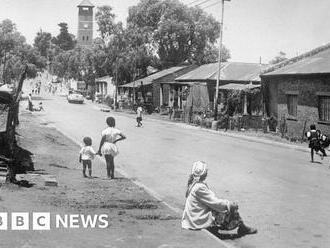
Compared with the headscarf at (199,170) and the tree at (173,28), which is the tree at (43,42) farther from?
the headscarf at (199,170)

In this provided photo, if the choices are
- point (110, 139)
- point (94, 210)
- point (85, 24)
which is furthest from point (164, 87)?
point (85, 24)

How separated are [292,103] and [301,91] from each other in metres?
1.50

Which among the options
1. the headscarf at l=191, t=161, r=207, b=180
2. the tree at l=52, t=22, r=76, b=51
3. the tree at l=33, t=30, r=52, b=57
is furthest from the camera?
the tree at l=52, t=22, r=76, b=51

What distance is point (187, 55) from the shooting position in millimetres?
66875

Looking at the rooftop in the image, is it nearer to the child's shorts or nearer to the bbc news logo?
the child's shorts

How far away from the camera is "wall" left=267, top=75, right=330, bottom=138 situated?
25.7 meters

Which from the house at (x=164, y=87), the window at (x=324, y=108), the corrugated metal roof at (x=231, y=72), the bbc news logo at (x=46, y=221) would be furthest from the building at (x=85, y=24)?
the bbc news logo at (x=46, y=221)

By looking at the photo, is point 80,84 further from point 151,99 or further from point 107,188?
point 107,188

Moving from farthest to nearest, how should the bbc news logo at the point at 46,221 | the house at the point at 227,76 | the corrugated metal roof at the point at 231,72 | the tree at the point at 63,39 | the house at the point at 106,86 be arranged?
the tree at the point at 63,39 < the house at the point at 106,86 < the corrugated metal roof at the point at 231,72 < the house at the point at 227,76 < the bbc news logo at the point at 46,221

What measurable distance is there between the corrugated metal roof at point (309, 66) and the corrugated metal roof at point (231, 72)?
701 centimetres

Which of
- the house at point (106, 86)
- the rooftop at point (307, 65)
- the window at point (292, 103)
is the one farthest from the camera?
the house at point (106, 86)

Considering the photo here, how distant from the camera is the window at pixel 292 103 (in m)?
28.4

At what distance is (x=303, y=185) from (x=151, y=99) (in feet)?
144

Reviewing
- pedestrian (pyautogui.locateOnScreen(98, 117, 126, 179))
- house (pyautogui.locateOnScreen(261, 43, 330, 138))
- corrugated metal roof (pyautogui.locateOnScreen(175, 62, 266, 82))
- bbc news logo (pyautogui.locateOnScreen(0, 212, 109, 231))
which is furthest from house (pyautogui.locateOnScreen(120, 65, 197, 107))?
bbc news logo (pyautogui.locateOnScreen(0, 212, 109, 231))
